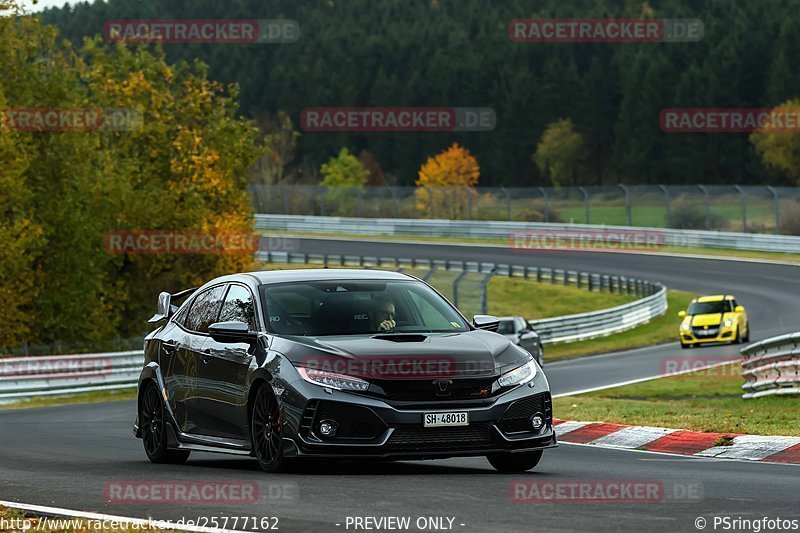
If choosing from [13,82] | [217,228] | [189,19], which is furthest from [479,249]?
[189,19]

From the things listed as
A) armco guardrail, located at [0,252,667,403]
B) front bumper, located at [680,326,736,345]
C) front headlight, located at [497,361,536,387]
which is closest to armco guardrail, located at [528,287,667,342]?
armco guardrail, located at [0,252,667,403]

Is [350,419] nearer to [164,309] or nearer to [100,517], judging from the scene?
[100,517]

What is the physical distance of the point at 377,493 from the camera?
9562 mm

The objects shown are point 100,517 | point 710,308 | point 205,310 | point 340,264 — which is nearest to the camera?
point 100,517

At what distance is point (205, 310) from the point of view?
12.8 meters

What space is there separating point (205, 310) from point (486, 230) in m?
66.3

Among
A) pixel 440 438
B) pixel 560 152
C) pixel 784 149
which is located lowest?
Answer: pixel 440 438

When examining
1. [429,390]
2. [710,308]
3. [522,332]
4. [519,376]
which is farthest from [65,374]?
[429,390]

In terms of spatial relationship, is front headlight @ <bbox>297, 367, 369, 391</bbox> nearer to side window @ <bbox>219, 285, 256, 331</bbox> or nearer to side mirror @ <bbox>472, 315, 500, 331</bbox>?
side window @ <bbox>219, 285, 256, 331</bbox>

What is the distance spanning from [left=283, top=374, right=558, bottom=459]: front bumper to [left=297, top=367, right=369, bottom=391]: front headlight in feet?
0.15

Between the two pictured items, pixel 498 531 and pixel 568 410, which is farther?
pixel 568 410

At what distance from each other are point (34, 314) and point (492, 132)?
11659cm

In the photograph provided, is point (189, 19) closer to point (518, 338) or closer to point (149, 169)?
point (149, 169)

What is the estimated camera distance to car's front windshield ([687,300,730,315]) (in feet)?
131
